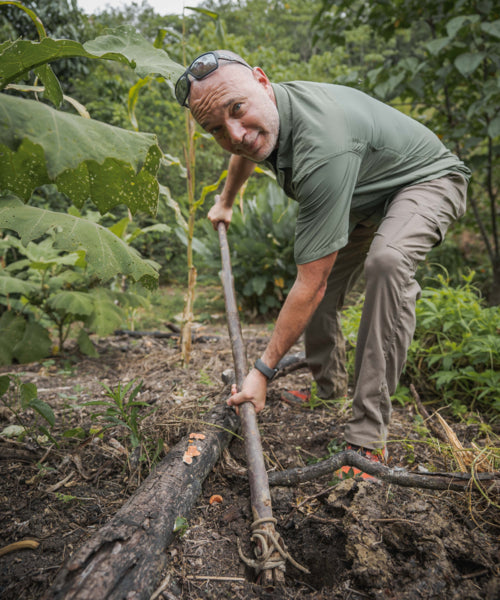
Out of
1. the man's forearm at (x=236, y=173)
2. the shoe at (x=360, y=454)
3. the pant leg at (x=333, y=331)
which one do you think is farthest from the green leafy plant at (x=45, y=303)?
the shoe at (x=360, y=454)

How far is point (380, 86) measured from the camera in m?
3.22

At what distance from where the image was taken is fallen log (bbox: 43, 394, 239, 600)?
0.97m

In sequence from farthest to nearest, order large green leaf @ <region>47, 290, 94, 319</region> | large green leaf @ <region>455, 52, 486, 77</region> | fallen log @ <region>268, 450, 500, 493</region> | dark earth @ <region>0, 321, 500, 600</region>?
large green leaf @ <region>455, 52, 486, 77</region> < large green leaf @ <region>47, 290, 94, 319</region> < fallen log @ <region>268, 450, 500, 493</region> < dark earth @ <region>0, 321, 500, 600</region>

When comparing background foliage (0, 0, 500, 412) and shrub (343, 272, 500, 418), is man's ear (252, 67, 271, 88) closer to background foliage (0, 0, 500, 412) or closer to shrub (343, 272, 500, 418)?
background foliage (0, 0, 500, 412)

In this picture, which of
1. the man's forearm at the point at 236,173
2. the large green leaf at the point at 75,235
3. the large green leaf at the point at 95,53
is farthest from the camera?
the man's forearm at the point at 236,173

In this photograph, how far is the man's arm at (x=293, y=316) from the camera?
1.61 m

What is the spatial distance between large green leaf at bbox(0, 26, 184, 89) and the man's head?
5.6 inches

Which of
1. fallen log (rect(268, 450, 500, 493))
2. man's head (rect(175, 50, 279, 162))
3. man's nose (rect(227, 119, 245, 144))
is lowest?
fallen log (rect(268, 450, 500, 493))

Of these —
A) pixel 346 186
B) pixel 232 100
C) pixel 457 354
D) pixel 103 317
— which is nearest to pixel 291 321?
pixel 346 186

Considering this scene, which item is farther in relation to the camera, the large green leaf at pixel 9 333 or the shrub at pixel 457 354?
the large green leaf at pixel 9 333

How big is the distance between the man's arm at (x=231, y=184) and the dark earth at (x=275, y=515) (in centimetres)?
108

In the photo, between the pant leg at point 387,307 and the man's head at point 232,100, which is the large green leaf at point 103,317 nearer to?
the man's head at point 232,100

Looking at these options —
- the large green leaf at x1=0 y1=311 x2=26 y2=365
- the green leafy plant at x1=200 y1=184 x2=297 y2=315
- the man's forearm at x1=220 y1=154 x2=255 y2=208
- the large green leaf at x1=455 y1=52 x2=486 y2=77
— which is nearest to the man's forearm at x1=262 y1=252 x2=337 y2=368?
the man's forearm at x1=220 y1=154 x2=255 y2=208

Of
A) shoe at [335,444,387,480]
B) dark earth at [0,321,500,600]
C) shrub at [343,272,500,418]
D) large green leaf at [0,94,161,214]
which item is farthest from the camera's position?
shrub at [343,272,500,418]
